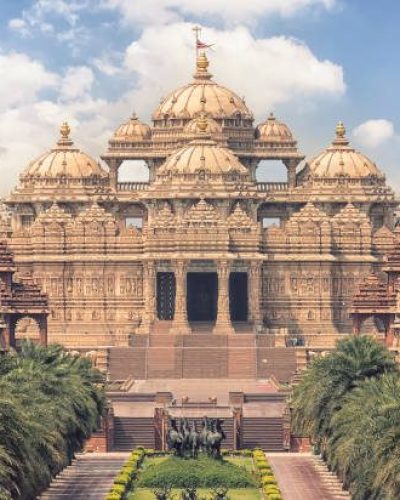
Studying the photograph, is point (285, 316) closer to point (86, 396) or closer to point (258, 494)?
point (86, 396)

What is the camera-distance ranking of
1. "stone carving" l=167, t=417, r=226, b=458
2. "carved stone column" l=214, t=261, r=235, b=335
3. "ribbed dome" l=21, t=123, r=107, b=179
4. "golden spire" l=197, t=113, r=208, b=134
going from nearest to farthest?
"stone carving" l=167, t=417, r=226, b=458 → "carved stone column" l=214, t=261, r=235, b=335 → "golden spire" l=197, t=113, r=208, b=134 → "ribbed dome" l=21, t=123, r=107, b=179

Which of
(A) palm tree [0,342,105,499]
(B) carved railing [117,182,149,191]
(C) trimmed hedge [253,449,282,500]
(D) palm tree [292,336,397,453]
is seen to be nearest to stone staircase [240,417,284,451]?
(C) trimmed hedge [253,449,282,500]

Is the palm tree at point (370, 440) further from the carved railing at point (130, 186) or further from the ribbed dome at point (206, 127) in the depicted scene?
the carved railing at point (130, 186)

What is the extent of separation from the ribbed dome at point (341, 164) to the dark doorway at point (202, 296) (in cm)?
1543

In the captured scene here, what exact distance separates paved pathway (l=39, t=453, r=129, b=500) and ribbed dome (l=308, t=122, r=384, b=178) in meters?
50.2

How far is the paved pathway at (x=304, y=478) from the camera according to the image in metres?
83.6

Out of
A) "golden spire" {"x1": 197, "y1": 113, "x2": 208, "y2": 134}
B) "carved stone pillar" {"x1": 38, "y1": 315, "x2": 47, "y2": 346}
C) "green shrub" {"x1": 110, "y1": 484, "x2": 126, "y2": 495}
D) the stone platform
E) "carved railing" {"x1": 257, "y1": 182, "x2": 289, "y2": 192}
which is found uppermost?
"golden spire" {"x1": 197, "y1": 113, "x2": 208, "y2": 134}

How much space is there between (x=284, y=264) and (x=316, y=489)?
51739 millimetres

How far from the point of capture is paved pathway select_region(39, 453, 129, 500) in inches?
3322

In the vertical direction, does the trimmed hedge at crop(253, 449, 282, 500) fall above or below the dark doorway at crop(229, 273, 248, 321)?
below

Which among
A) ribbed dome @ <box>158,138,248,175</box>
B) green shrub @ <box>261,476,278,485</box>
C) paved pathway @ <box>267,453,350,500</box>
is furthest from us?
ribbed dome @ <box>158,138,248,175</box>

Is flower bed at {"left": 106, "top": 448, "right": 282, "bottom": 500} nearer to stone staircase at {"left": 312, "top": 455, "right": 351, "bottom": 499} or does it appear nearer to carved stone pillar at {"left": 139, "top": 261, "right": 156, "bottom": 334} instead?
stone staircase at {"left": 312, "top": 455, "right": 351, "bottom": 499}

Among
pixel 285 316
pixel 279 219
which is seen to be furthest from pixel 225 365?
pixel 279 219

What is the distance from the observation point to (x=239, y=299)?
137125 millimetres
